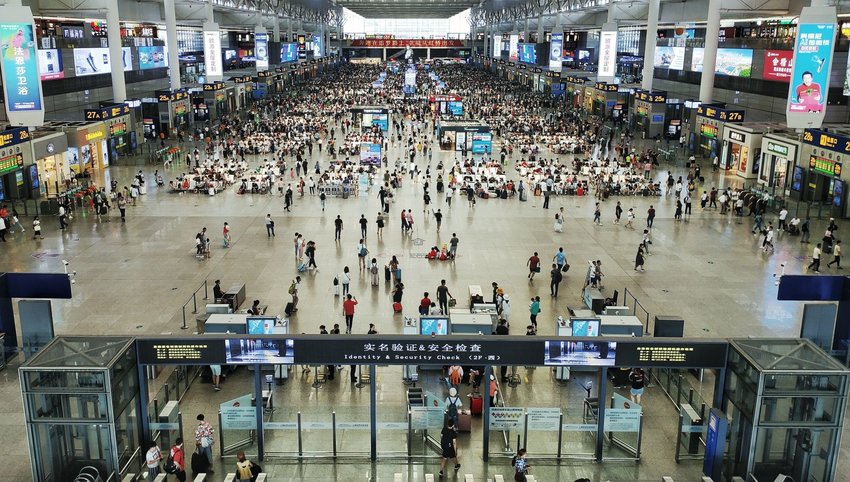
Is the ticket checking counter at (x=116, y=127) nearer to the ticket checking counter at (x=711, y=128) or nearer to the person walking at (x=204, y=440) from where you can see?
the person walking at (x=204, y=440)

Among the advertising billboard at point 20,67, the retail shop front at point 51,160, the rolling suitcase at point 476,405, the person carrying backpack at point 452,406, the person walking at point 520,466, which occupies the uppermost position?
the advertising billboard at point 20,67

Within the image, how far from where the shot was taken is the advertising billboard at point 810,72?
25969 mm

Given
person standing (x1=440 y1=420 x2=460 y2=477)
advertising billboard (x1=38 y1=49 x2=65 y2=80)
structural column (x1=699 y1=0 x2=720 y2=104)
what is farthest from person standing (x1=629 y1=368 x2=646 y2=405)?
advertising billboard (x1=38 y1=49 x2=65 y2=80)

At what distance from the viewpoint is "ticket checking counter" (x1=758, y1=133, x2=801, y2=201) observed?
36.0 metres

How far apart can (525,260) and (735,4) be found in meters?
30.4

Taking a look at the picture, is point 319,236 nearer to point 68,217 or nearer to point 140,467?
point 68,217

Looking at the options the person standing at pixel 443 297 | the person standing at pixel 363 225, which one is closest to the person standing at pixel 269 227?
the person standing at pixel 363 225

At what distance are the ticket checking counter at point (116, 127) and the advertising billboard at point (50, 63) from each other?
6254 mm

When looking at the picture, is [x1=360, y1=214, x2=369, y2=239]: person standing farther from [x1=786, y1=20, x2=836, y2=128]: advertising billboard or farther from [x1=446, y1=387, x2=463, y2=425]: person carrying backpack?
[x1=786, y1=20, x2=836, y2=128]: advertising billboard

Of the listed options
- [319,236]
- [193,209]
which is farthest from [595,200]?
[193,209]

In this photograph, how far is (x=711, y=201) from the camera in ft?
111

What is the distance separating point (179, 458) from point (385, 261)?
13.5m

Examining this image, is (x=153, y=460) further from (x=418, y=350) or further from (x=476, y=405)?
(x=476, y=405)

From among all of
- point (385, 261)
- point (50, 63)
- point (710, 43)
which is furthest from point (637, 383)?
point (50, 63)
